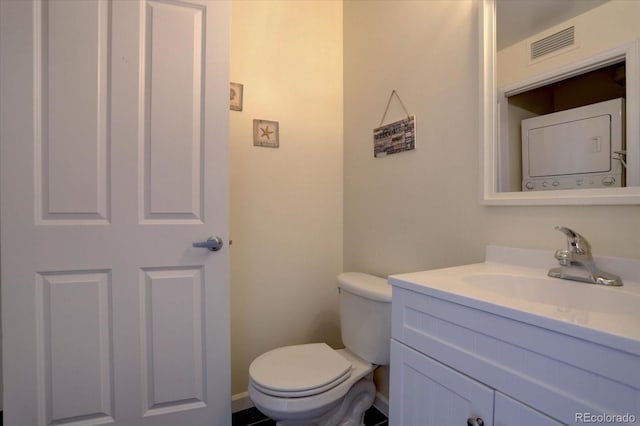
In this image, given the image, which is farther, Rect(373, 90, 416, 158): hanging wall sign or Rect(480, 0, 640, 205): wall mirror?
Rect(373, 90, 416, 158): hanging wall sign

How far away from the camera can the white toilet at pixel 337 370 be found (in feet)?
3.59

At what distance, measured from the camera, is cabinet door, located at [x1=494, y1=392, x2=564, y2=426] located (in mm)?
571

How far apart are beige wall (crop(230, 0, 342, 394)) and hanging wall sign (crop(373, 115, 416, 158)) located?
0.34 m

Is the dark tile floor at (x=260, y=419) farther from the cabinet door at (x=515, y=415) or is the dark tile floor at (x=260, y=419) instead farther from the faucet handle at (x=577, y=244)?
the faucet handle at (x=577, y=244)

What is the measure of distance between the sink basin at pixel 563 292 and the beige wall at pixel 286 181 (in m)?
1.06

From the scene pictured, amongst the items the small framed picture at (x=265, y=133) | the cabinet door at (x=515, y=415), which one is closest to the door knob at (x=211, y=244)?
the small framed picture at (x=265, y=133)

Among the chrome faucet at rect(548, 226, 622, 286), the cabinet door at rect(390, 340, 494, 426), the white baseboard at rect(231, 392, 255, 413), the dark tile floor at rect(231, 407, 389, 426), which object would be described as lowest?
the dark tile floor at rect(231, 407, 389, 426)

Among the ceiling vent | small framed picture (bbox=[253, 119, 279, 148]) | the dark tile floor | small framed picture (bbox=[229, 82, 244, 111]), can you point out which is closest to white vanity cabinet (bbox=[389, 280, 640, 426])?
the dark tile floor

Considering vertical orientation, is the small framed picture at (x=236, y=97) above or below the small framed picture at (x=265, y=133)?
above

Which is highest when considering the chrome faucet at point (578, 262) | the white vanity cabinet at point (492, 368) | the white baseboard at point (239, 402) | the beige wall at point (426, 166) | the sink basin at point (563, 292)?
the beige wall at point (426, 166)

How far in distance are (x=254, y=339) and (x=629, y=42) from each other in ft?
6.11

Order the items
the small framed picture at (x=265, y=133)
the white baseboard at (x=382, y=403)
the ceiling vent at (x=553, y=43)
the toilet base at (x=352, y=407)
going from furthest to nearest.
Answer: the small framed picture at (x=265, y=133) < the white baseboard at (x=382, y=403) < the toilet base at (x=352, y=407) < the ceiling vent at (x=553, y=43)

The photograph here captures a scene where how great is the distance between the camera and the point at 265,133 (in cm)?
169

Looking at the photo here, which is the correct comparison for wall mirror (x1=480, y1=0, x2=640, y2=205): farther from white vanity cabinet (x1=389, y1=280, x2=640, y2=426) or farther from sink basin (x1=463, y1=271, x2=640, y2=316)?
white vanity cabinet (x1=389, y1=280, x2=640, y2=426)
